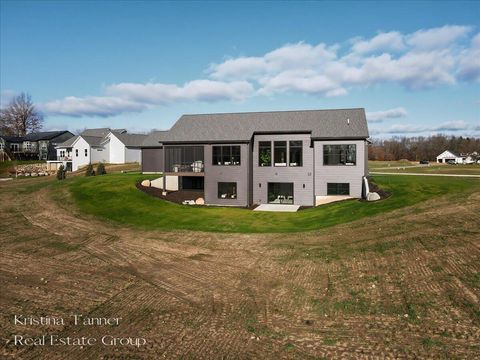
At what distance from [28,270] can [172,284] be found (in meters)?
6.44

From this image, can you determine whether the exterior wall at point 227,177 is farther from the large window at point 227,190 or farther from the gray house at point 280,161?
the large window at point 227,190

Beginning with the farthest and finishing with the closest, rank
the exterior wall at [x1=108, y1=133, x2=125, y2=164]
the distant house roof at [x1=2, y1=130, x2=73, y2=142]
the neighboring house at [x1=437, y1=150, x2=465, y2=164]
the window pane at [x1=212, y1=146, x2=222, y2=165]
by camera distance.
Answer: the neighboring house at [x1=437, y1=150, x2=465, y2=164] < the distant house roof at [x1=2, y1=130, x2=73, y2=142] < the exterior wall at [x1=108, y1=133, x2=125, y2=164] < the window pane at [x1=212, y1=146, x2=222, y2=165]

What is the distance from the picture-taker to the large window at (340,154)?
32.1 metres

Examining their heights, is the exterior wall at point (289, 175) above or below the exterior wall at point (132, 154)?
below

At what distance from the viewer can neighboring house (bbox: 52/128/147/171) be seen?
6341cm

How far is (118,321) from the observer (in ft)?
34.7

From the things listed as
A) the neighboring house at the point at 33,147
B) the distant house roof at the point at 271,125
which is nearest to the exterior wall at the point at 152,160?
the distant house roof at the point at 271,125

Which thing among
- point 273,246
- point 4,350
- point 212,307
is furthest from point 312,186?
point 4,350

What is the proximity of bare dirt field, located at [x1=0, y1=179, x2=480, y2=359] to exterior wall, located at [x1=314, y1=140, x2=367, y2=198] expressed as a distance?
998 centimetres

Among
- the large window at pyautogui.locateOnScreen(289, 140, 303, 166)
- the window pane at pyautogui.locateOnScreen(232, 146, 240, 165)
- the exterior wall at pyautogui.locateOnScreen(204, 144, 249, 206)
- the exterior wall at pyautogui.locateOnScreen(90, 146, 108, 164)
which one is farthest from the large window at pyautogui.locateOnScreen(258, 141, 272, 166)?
the exterior wall at pyautogui.locateOnScreen(90, 146, 108, 164)

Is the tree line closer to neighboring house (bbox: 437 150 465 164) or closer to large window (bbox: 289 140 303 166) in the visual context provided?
neighboring house (bbox: 437 150 465 164)

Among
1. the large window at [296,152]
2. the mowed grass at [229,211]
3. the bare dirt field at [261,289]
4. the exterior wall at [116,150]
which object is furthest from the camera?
the exterior wall at [116,150]

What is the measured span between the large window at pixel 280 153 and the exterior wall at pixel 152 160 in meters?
18.7

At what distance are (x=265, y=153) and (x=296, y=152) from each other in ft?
9.12
